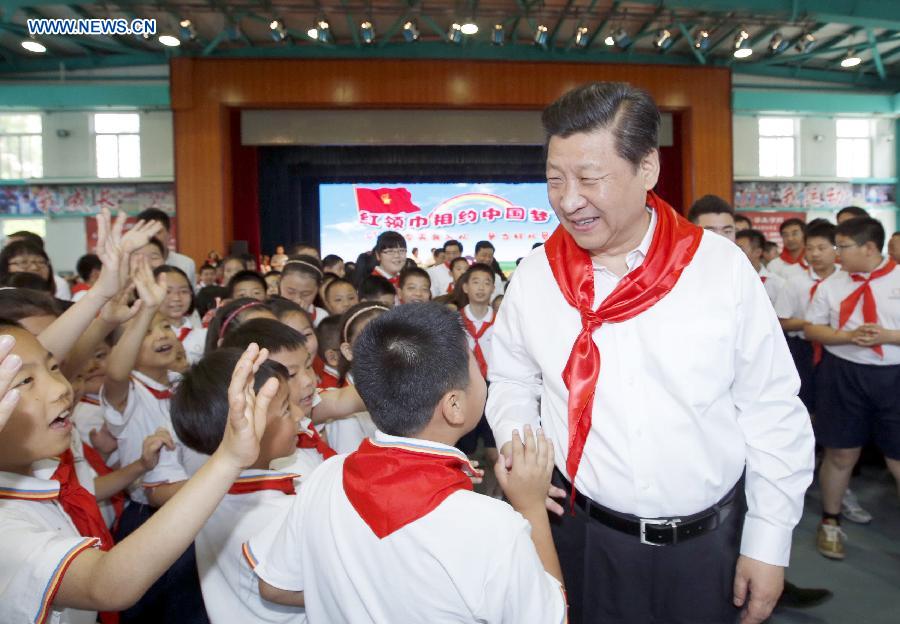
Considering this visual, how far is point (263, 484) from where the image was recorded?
1.46 m

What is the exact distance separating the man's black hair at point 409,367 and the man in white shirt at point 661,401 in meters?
0.32

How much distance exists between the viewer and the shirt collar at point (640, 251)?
4.79 ft

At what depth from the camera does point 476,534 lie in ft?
3.27

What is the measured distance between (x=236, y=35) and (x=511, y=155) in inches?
219

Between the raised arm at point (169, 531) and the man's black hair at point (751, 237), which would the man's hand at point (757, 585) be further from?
the man's black hair at point (751, 237)

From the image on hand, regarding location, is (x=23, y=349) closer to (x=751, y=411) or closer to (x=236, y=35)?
(x=751, y=411)

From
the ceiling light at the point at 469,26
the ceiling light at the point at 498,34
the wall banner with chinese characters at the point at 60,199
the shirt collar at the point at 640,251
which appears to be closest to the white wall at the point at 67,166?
the wall banner with chinese characters at the point at 60,199

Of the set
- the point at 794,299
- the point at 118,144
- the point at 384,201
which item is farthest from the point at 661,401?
the point at 384,201

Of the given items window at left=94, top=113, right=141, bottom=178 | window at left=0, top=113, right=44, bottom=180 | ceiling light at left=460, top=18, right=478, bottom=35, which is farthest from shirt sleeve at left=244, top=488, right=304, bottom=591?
window at left=0, top=113, right=44, bottom=180

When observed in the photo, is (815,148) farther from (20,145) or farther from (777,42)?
(20,145)

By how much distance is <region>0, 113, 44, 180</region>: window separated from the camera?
445 inches

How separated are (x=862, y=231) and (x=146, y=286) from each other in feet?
9.70

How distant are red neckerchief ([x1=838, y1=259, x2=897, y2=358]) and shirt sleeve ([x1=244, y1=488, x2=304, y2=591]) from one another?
287 centimetres

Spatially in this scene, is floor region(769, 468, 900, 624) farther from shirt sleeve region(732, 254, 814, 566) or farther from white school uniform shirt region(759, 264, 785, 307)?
shirt sleeve region(732, 254, 814, 566)
